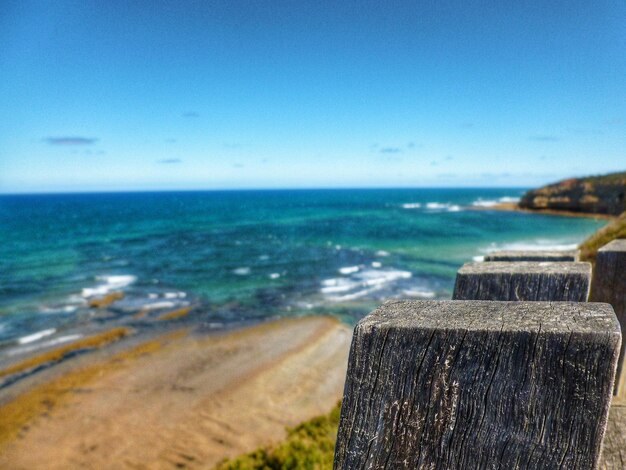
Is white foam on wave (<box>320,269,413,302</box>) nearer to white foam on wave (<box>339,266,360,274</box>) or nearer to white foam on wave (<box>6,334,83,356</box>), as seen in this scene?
white foam on wave (<box>339,266,360,274</box>)

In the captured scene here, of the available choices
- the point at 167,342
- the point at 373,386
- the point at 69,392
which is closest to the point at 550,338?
the point at 373,386

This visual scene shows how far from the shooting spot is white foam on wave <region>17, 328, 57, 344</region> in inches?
602

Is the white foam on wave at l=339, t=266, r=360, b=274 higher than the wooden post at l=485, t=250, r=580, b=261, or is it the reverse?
the wooden post at l=485, t=250, r=580, b=261

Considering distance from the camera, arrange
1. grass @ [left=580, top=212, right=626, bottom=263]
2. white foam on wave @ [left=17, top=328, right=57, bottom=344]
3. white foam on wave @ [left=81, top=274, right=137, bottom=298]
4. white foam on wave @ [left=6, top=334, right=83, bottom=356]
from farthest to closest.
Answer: white foam on wave @ [left=81, top=274, right=137, bottom=298]
white foam on wave @ [left=17, top=328, right=57, bottom=344]
white foam on wave @ [left=6, top=334, right=83, bottom=356]
grass @ [left=580, top=212, right=626, bottom=263]

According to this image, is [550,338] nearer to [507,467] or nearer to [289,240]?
[507,467]

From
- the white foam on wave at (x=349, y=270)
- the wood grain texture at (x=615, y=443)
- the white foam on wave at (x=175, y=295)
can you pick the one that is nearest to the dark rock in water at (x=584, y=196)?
the white foam on wave at (x=349, y=270)

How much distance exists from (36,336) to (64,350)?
2.26m

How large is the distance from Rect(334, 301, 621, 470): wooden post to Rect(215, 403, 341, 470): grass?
221 inches

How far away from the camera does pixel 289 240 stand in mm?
42844

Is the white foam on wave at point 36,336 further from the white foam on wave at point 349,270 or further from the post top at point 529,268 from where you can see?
the post top at point 529,268

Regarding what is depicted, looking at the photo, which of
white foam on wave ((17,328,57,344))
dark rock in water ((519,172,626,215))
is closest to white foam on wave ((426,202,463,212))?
dark rock in water ((519,172,626,215))

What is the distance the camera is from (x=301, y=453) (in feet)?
22.1

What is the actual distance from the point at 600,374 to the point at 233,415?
34.6 ft

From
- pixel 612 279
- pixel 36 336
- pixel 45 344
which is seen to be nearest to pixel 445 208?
pixel 36 336
